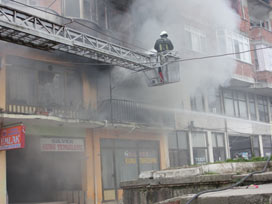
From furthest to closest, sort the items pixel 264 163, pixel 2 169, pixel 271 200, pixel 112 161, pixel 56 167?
pixel 112 161 → pixel 56 167 → pixel 2 169 → pixel 264 163 → pixel 271 200

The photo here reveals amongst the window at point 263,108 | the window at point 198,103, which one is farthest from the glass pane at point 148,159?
the window at point 263,108

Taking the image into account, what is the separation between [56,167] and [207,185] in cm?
808

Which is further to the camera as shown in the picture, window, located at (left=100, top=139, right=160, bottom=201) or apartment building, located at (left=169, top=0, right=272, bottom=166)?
apartment building, located at (left=169, top=0, right=272, bottom=166)

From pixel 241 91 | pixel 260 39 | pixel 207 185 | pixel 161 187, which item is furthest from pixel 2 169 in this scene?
pixel 260 39

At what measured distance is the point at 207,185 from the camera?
666 centimetres

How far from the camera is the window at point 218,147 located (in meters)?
20.0

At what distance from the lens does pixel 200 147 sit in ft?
62.4

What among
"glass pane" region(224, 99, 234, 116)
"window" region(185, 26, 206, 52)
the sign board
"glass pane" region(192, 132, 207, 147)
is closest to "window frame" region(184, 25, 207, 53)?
"window" region(185, 26, 206, 52)

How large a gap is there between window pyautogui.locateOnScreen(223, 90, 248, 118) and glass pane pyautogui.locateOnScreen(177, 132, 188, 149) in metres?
4.14

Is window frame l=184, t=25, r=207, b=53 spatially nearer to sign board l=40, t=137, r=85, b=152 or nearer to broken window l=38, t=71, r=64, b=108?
broken window l=38, t=71, r=64, b=108

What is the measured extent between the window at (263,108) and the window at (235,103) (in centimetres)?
191

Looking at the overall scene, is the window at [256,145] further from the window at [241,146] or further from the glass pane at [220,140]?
the glass pane at [220,140]

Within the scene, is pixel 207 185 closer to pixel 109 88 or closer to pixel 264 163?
pixel 264 163

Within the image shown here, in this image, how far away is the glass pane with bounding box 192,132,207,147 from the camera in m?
18.8
